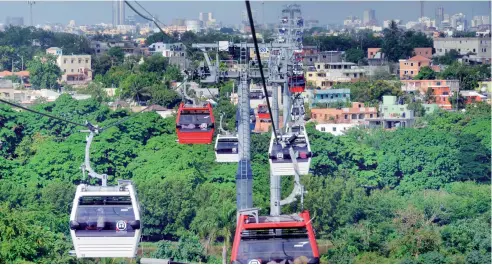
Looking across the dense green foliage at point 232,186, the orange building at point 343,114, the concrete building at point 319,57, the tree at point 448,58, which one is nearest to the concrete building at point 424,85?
the concrete building at point 319,57

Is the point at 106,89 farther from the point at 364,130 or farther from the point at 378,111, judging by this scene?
the point at 364,130

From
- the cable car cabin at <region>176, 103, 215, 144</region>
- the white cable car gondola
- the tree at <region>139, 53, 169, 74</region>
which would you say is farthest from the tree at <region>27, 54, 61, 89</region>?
the white cable car gondola

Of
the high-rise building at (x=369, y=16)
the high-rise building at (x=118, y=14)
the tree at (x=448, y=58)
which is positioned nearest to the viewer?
the tree at (x=448, y=58)

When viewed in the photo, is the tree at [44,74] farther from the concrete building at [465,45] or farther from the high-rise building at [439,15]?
the high-rise building at [439,15]

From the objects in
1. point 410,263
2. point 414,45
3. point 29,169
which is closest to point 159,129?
point 29,169

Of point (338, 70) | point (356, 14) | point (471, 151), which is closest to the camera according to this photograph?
point (471, 151)

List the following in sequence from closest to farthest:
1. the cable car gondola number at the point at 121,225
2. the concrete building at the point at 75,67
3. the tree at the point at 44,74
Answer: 1. the cable car gondola number at the point at 121,225
2. the tree at the point at 44,74
3. the concrete building at the point at 75,67

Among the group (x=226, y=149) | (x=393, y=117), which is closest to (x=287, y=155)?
(x=226, y=149)
